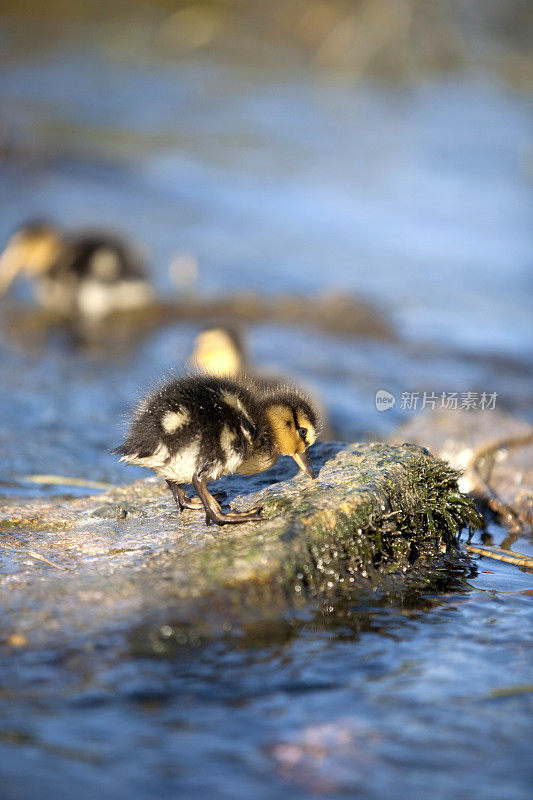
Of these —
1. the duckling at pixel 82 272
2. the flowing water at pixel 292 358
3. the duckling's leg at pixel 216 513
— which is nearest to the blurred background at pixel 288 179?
the flowing water at pixel 292 358

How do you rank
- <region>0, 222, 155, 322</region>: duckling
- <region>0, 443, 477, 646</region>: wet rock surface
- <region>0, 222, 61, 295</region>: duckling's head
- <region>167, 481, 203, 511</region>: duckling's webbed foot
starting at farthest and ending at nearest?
<region>0, 222, 61, 295</region>: duckling's head, <region>0, 222, 155, 322</region>: duckling, <region>167, 481, 203, 511</region>: duckling's webbed foot, <region>0, 443, 477, 646</region>: wet rock surface

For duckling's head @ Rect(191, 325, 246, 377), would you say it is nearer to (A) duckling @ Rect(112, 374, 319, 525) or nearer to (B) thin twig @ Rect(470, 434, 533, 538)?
(B) thin twig @ Rect(470, 434, 533, 538)

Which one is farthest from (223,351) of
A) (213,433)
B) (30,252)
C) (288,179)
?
(288,179)

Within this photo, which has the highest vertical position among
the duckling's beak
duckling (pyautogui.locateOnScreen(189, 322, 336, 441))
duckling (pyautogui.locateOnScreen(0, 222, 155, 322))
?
duckling (pyautogui.locateOnScreen(0, 222, 155, 322))

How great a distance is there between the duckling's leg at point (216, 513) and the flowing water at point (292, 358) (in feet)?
1.67

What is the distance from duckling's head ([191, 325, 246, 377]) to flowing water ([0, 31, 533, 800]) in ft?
2.08

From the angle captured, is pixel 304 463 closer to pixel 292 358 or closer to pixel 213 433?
pixel 213 433

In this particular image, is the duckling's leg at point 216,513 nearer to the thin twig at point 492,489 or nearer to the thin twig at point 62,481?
the thin twig at point 62,481

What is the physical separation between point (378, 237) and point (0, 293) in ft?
16.8

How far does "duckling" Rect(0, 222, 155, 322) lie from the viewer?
963 cm

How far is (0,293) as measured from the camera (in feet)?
33.5

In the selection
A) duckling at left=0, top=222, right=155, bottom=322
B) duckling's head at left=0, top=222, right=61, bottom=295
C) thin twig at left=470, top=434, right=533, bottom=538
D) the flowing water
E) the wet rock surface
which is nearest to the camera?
the flowing water

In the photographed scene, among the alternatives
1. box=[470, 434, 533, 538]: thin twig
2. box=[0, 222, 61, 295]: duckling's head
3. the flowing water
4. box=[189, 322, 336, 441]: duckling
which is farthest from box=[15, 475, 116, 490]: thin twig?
box=[0, 222, 61, 295]: duckling's head

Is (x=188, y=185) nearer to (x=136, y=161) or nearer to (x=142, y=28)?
(x=136, y=161)
